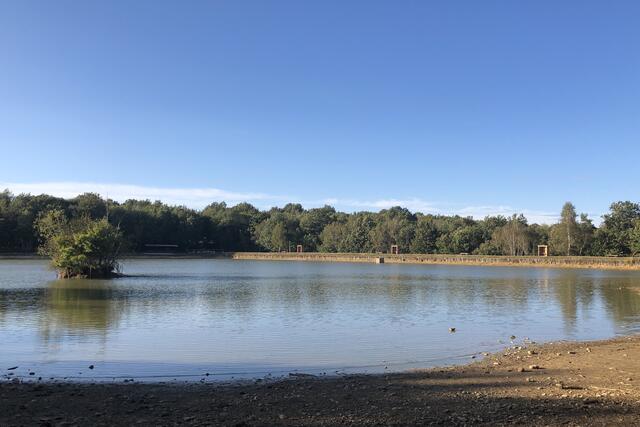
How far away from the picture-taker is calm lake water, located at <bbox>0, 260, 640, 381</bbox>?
52.0 ft

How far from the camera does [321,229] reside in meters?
174

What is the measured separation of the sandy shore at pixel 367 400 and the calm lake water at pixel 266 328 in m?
2.22

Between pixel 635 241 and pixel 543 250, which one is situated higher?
pixel 635 241

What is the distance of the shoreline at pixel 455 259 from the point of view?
95.5 metres

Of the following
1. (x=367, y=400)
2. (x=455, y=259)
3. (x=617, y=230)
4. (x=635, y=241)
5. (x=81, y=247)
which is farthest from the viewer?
(x=455, y=259)

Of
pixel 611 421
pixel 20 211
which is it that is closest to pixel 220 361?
pixel 611 421

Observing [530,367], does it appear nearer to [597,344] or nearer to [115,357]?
[597,344]

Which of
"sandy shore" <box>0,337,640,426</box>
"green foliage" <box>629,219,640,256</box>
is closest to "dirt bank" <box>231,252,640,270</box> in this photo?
"green foliage" <box>629,219,640,256</box>

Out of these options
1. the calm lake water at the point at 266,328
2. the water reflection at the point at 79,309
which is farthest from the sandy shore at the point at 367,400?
the water reflection at the point at 79,309

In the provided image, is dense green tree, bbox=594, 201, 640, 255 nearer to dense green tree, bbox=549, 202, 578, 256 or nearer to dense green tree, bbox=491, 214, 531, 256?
dense green tree, bbox=549, 202, 578, 256

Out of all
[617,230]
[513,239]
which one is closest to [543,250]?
[513,239]

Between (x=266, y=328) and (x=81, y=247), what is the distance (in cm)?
3348

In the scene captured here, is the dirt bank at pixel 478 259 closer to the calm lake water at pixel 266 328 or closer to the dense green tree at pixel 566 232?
the dense green tree at pixel 566 232

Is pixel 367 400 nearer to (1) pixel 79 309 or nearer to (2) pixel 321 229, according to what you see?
(1) pixel 79 309
